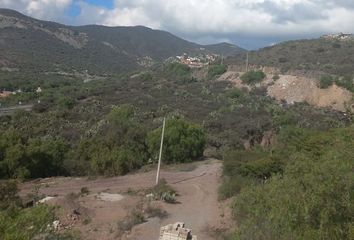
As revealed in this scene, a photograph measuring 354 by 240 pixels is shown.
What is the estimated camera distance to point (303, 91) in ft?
240

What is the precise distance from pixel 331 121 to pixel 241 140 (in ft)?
31.9

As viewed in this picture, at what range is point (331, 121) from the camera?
5175cm

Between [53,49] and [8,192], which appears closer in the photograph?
[8,192]

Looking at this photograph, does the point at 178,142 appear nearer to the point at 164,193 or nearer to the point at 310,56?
the point at 164,193

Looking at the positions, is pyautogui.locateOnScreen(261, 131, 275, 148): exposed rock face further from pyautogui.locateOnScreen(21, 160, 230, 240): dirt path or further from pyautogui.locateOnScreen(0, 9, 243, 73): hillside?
pyautogui.locateOnScreen(0, 9, 243, 73): hillside

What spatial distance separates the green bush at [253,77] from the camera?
265 ft

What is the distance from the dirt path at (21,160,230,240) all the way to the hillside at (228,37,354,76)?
1925 inches

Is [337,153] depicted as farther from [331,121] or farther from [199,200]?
[331,121]

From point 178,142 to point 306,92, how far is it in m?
39.2

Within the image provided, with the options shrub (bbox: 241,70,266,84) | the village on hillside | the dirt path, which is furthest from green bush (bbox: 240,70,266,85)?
the dirt path

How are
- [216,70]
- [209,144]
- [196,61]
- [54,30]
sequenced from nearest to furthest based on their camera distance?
[209,144] → [216,70] → [196,61] → [54,30]

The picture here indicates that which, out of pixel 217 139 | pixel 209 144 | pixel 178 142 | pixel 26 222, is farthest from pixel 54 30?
pixel 26 222

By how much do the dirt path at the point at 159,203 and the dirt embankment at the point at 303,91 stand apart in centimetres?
3648

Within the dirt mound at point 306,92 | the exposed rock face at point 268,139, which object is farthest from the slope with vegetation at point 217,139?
the dirt mound at point 306,92
